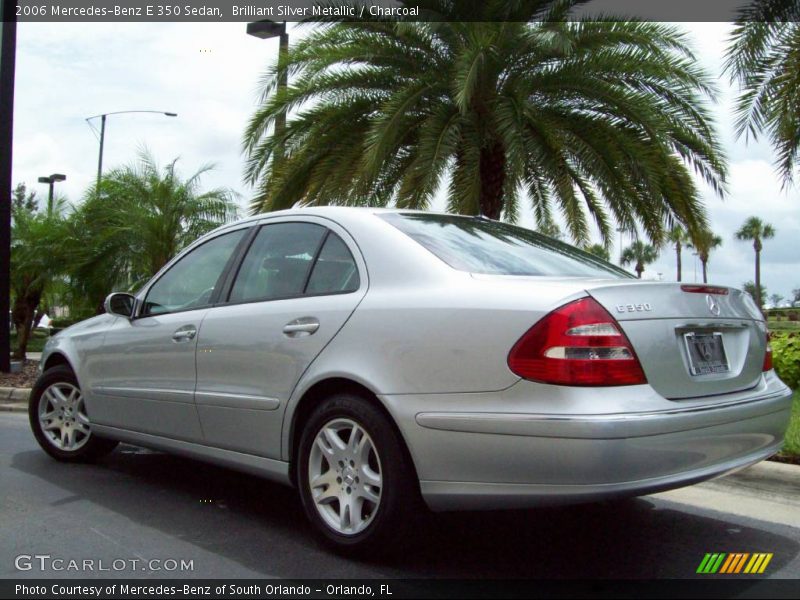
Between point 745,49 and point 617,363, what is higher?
point 745,49

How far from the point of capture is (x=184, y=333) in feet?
14.6

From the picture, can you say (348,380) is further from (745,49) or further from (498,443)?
(745,49)

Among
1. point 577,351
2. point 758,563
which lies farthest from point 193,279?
point 758,563

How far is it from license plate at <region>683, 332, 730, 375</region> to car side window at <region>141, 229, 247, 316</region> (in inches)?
95.6

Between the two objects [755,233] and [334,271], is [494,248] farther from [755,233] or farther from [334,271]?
[755,233]

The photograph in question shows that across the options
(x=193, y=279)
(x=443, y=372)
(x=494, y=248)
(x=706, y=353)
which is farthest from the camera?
(x=193, y=279)

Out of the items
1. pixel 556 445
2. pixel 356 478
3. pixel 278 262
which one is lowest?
pixel 356 478

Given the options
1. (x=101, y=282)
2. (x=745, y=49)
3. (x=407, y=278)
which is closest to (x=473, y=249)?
(x=407, y=278)

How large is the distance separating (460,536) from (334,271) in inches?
53.0

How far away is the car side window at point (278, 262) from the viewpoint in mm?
4066

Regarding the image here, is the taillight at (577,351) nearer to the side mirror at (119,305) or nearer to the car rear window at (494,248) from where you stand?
the car rear window at (494,248)

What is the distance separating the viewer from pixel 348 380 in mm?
3533

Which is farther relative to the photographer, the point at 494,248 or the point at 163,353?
the point at 163,353

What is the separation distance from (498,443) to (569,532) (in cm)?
113
